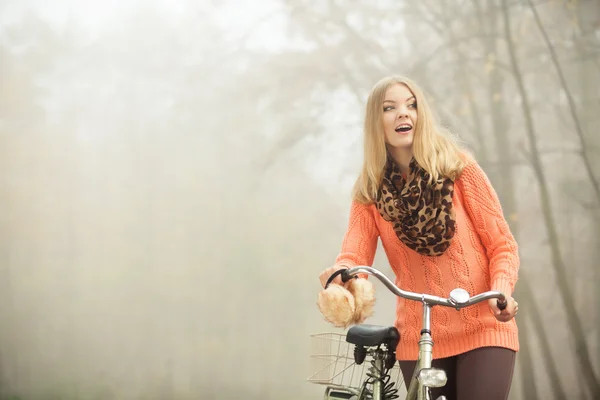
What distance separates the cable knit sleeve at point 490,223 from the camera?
5.66ft

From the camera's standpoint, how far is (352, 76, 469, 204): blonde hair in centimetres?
180

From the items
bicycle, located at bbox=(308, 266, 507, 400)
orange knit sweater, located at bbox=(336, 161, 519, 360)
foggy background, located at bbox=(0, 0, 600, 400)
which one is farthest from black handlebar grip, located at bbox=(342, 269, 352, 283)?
foggy background, located at bbox=(0, 0, 600, 400)

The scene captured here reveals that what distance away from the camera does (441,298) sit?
1572 mm

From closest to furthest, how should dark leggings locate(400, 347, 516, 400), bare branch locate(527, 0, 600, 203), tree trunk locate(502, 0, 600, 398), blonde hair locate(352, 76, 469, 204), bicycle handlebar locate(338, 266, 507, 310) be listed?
1. bicycle handlebar locate(338, 266, 507, 310)
2. dark leggings locate(400, 347, 516, 400)
3. blonde hair locate(352, 76, 469, 204)
4. tree trunk locate(502, 0, 600, 398)
5. bare branch locate(527, 0, 600, 203)

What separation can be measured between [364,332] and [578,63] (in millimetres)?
2667

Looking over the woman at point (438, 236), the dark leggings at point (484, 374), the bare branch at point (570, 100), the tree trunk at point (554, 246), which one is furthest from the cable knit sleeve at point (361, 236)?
the bare branch at point (570, 100)

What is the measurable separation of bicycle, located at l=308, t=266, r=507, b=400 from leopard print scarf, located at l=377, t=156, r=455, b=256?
0.19 m

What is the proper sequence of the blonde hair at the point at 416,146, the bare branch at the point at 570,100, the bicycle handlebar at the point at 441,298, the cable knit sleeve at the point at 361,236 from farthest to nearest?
the bare branch at the point at 570,100 → the cable knit sleeve at the point at 361,236 → the blonde hair at the point at 416,146 → the bicycle handlebar at the point at 441,298

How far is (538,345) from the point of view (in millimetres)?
3686

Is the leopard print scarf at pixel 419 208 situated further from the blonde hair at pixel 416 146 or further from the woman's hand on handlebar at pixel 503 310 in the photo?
the woman's hand on handlebar at pixel 503 310

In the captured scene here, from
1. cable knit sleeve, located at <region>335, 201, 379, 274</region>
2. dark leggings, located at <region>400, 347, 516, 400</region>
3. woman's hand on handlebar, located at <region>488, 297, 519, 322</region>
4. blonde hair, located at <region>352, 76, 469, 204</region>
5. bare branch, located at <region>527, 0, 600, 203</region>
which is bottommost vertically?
dark leggings, located at <region>400, 347, 516, 400</region>

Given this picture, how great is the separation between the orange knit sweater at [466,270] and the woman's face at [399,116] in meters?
0.18

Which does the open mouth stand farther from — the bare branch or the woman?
the bare branch

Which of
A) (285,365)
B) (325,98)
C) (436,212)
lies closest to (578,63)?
(325,98)
